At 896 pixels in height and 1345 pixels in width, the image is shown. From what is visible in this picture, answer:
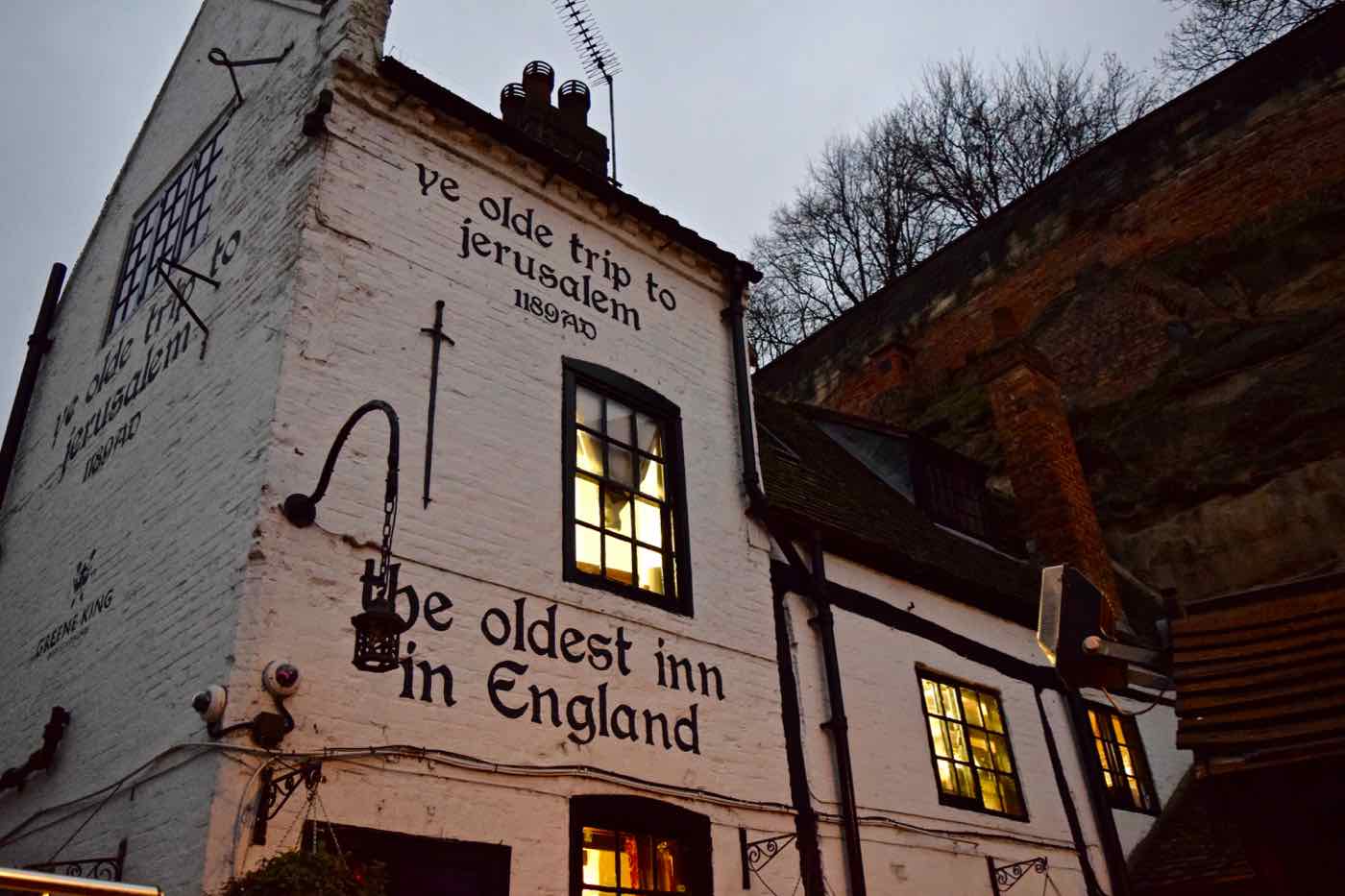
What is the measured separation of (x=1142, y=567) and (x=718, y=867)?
32.7 feet

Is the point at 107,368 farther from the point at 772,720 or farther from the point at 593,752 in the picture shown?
the point at 772,720

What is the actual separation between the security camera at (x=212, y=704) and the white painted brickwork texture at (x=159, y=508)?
0.16 metres

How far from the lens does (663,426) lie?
820cm

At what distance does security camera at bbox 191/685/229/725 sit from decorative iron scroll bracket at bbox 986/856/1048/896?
6237mm

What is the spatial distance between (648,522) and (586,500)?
0.62m

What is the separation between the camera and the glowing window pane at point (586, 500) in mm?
7070

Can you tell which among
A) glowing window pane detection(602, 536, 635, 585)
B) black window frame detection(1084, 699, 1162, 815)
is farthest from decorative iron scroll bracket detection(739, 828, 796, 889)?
black window frame detection(1084, 699, 1162, 815)

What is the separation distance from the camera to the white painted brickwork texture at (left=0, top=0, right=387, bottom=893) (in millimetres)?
5258

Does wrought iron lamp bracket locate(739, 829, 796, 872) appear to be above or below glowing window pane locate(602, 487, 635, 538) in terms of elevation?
below

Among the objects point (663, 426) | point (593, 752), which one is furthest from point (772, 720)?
point (663, 426)

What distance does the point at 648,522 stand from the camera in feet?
24.8

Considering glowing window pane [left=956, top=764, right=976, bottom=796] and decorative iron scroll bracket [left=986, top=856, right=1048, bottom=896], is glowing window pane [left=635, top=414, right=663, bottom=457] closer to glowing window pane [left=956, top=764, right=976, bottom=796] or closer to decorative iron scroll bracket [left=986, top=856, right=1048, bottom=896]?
glowing window pane [left=956, top=764, right=976, bottom=796]

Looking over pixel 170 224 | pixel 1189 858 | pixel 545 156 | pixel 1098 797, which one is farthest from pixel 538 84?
pixel 1189 858

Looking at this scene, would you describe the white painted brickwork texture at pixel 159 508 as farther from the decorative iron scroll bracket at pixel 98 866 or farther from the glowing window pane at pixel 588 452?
the glowing window pane at pixel 588 452
